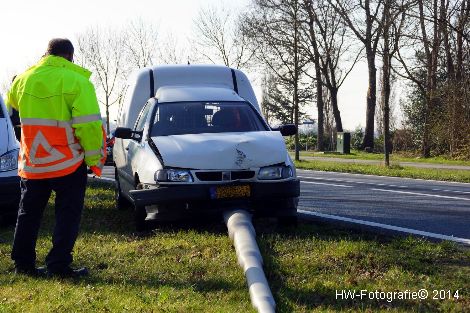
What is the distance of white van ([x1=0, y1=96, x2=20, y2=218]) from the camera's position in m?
7.99

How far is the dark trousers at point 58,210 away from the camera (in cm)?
556

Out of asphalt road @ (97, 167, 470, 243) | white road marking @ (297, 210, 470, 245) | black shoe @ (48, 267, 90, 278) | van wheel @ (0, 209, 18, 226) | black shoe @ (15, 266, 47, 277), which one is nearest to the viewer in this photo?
black shoe @ (48, 267, 90, 278)

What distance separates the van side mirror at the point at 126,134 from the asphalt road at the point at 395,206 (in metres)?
2.55

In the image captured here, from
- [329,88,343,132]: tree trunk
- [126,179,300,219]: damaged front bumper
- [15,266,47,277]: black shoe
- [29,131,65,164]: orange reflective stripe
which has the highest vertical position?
[329,88,343,132]: tree trunk

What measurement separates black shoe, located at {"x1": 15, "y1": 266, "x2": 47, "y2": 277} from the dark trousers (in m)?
0.13

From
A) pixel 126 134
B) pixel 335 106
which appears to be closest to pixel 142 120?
pixel 126 134

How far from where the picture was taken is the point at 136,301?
4.76 m

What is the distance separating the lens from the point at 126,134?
328 inches

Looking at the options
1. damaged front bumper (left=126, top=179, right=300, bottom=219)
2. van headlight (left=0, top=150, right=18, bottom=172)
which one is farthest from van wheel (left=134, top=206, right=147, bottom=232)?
van headlight (left=0, top=150, right=18, bottom=172)

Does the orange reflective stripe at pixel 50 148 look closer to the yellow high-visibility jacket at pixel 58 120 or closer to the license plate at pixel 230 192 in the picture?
the yellow high-visibility jacket at pixel 58 120

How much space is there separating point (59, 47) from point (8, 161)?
9.93 ft

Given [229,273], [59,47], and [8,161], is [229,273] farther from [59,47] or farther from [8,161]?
[8,161]

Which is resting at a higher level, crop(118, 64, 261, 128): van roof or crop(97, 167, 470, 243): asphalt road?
crop(118, 64, 261, 128): van roof

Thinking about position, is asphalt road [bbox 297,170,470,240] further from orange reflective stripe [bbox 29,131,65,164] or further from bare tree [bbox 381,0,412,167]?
bare tree [bbox 381,0,412,167]
